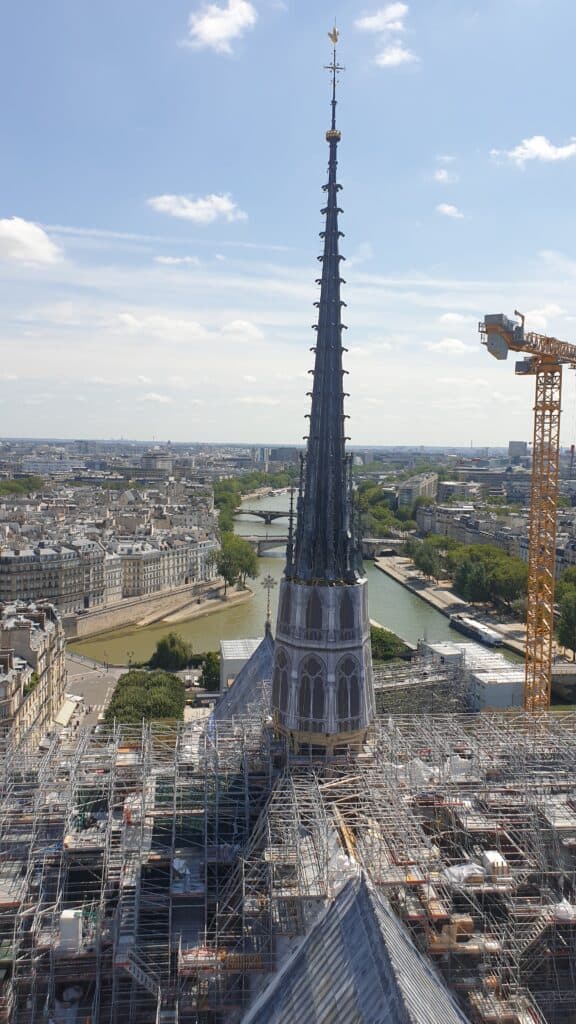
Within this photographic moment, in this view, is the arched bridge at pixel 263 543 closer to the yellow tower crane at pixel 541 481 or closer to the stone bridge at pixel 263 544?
the stone bridge at pixel 263 544

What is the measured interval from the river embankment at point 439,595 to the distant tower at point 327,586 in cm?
4213

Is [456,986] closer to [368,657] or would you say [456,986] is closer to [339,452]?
[368,657]

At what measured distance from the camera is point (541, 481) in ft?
148

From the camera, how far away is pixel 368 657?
18359mm

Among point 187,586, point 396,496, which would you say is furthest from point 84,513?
point 396,496

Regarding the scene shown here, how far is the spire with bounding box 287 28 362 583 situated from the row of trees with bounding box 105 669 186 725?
24.1 metres

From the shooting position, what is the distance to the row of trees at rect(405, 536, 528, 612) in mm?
78312

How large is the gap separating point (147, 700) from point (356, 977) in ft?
110

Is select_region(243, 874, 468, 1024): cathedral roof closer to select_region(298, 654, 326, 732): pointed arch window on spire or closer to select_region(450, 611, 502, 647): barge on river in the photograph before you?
select_region(298, 654, 326, 732): pointed arch window on spire

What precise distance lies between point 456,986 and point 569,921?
291cm

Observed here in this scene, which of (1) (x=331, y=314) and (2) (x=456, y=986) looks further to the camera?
(1) (x=331, y=314)

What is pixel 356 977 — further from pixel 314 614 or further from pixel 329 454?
pixel 329 454

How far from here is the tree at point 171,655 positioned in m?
57.4

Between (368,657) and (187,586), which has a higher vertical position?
(368,657)
